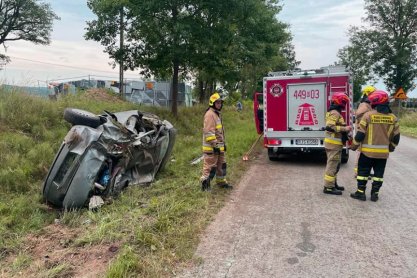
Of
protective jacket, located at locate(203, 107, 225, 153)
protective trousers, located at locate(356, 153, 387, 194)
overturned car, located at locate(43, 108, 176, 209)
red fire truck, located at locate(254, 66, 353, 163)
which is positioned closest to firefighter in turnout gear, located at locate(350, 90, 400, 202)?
protective trousers, located at locate(356, 153, 387, 194)

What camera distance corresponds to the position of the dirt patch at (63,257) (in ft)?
12.5

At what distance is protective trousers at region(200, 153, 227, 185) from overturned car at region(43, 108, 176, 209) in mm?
1237

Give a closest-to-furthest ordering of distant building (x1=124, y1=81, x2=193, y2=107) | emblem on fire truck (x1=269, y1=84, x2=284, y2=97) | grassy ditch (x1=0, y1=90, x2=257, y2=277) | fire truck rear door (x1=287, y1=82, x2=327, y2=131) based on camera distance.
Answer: grassy ditch (x1=0, y1=90, x2=257, y2=277)
fire truck rear door (x1=287, y1=82, x2=327, y2=131)
emblem on fire truck (x1=269, y1=84, x2=284, y2=97)
distant building (x1=124, y1=81, x2=193, y2=107)

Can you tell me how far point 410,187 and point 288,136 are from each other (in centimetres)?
334

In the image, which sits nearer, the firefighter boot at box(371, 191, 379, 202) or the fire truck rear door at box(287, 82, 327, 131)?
the firefighter boot at box(371, 191, 379, 202)

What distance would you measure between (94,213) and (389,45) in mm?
45098

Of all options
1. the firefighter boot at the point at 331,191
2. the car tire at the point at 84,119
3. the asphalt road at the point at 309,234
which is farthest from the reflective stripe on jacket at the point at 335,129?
the car tire at the point at 84,119

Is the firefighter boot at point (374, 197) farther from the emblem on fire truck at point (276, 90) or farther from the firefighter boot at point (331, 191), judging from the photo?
the emblem on fire truck at point (276, 90)

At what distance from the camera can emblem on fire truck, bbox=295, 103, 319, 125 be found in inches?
390

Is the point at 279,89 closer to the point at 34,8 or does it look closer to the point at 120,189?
the point at 120,189

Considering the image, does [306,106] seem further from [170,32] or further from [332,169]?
[170,32]

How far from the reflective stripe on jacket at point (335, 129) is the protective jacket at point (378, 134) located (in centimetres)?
50

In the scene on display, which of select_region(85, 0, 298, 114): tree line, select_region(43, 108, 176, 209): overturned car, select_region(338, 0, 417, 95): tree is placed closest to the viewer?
select_region(43, 108, 176, 209): overturned car

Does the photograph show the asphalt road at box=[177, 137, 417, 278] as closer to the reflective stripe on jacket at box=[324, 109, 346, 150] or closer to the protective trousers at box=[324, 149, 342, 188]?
the protective trousers at box=[324, 149, 342, 188]
